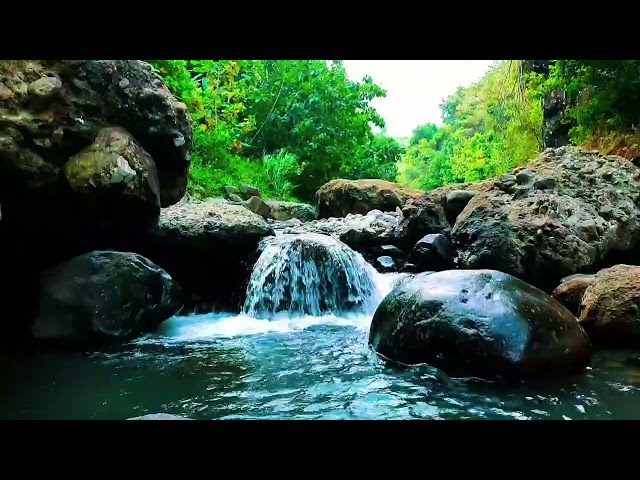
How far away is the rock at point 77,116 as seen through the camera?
4121 mm

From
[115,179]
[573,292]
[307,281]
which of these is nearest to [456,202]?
[307,281]

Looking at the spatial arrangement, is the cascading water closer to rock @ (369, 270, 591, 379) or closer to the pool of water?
the pool of water

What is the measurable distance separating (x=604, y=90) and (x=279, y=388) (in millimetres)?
6658

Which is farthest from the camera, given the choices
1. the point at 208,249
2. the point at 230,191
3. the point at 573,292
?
the point at 230,191

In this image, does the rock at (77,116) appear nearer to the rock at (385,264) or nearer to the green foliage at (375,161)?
the rock at (385,264)

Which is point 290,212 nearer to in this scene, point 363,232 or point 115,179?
point 363,232

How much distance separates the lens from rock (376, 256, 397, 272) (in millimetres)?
7294

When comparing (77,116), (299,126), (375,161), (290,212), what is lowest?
(77,116)

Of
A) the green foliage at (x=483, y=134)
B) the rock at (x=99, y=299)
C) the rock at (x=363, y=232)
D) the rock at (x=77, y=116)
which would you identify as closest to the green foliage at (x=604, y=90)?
the green foliage at (x=483, y=134)

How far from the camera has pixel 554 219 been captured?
228 inches

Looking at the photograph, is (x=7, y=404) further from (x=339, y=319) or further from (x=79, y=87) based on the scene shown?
(x=339, y=319)

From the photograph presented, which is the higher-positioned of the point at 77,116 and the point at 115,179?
the point at 77,116
